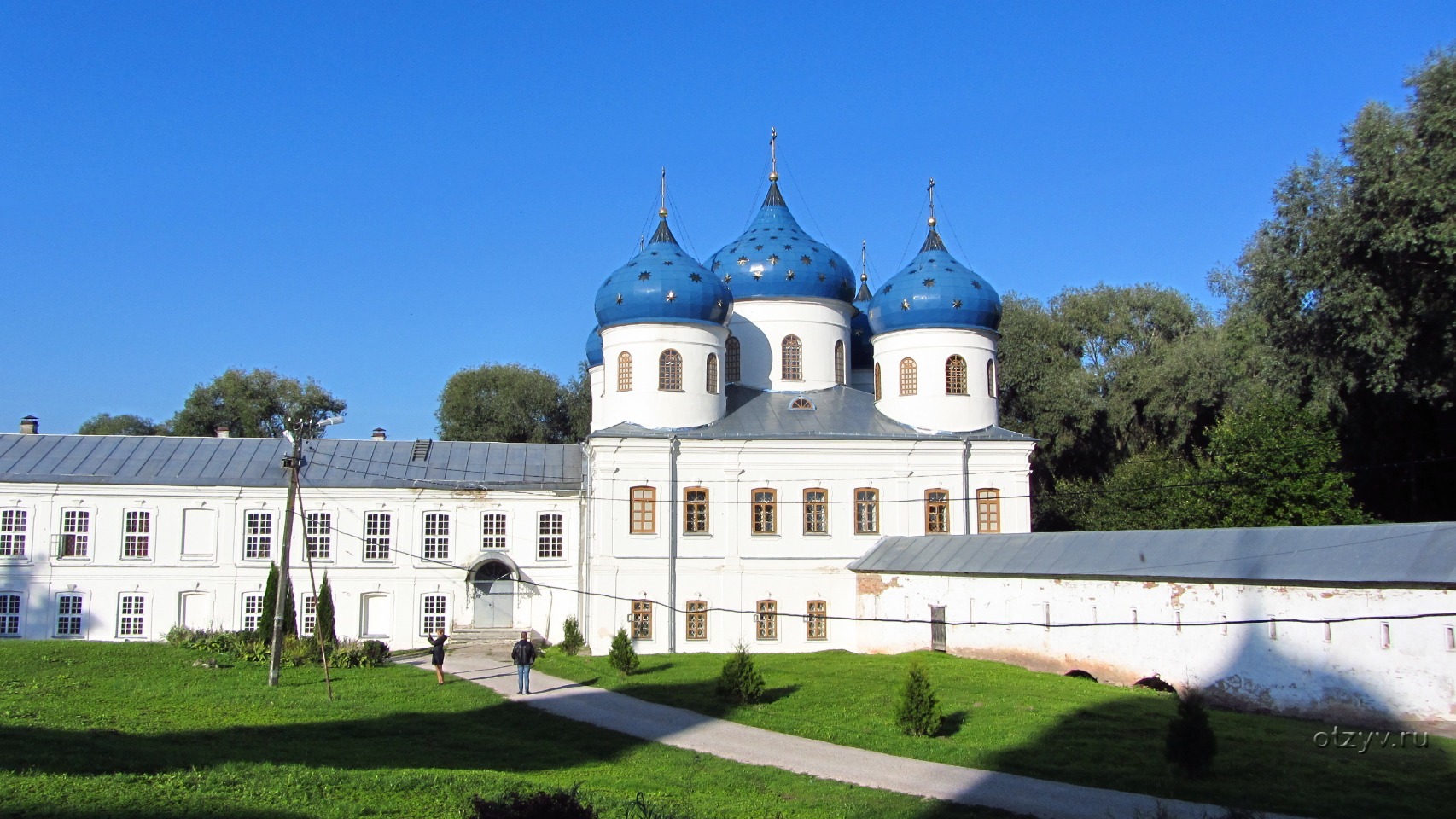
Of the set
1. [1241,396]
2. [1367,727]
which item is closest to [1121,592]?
[1367,727]

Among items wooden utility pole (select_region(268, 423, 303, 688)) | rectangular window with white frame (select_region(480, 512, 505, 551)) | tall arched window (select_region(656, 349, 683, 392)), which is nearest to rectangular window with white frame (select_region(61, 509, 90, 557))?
rectangular window with white frame (select_region(480, 512, 505, 551))

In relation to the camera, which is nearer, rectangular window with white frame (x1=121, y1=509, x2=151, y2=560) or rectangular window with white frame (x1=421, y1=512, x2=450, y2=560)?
rectangular window with white frame (x1=121, y1=509, x2=151, y2=560)

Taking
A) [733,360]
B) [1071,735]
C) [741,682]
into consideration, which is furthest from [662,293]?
[1071,735]

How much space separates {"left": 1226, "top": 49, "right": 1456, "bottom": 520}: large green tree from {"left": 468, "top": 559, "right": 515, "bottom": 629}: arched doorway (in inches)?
733

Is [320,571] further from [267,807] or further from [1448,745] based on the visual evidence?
[1448,745]

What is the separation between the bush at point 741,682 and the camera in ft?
61.0

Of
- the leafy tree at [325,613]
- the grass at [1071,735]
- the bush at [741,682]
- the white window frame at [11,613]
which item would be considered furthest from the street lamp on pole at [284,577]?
the white window frame at [11,613]

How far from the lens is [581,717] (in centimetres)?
1756

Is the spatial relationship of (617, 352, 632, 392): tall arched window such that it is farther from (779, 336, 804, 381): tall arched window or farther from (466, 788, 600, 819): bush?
(466, 788, 600, 819): bush

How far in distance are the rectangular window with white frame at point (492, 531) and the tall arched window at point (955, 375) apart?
11798 millimetres

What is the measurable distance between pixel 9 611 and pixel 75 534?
2.33m

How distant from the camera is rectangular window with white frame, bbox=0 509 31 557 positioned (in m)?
28.9

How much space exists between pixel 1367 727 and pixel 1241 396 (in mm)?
20668

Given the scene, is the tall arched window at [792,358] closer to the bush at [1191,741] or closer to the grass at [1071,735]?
the grass at [1071,735]
